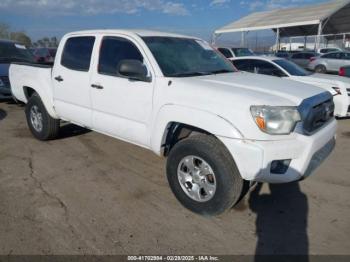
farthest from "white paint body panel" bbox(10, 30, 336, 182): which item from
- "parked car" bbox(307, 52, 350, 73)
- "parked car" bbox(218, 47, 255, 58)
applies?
"parked car" bbox(307, 52, 350, 73)

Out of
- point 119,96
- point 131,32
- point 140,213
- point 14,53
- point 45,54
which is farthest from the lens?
point 45,54

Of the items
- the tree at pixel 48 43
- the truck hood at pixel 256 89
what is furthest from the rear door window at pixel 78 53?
the tree at pixel 48 43

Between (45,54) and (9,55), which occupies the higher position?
(9,55)

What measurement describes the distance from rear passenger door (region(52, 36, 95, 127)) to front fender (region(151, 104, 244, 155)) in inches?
54.1

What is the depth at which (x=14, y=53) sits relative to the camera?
1034 centimetres

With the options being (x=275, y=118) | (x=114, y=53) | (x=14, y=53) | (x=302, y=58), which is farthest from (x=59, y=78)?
(x=302, y=58)

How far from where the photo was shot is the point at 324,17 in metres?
28.5

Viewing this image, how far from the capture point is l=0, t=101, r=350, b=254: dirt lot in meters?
3.12

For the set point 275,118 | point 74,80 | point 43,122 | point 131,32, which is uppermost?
point 131,32

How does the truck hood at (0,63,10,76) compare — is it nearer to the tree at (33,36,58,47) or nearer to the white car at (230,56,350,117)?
the white car at (230,56,350,117)

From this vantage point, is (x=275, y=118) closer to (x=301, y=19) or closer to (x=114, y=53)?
(x=114, y=53)

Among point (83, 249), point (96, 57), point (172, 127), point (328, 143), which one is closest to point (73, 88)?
point (96, 57)

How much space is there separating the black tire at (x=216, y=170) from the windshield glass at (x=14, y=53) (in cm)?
832

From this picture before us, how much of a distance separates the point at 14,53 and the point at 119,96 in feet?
25.1
